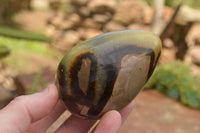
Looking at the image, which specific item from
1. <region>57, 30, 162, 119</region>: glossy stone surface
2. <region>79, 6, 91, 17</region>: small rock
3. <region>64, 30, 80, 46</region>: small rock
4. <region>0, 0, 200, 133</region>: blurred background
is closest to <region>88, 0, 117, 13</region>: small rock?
<region>0, 0, 200, 133</region>: blurred background

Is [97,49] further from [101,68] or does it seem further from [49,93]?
[49,93]

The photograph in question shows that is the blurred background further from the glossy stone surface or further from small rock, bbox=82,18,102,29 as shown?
the glossy stone surface

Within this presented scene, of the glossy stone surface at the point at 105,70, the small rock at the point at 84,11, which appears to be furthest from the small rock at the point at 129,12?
the glossy stone surface at the point at 105,70

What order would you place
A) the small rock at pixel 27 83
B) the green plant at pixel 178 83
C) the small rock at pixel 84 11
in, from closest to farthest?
1. the small rock at pixel 27 83
2. the green plant at pixel 178 83
3. the small rock at pixel 84 11

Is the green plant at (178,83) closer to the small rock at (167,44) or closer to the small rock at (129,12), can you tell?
the small rock at (167,44)

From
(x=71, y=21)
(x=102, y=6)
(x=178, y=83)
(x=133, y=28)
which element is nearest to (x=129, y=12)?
(x=133, y=28)

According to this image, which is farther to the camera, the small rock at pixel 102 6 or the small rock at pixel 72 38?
the small rock at pixel 72 38

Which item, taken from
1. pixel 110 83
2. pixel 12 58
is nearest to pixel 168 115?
pixel 110 83
